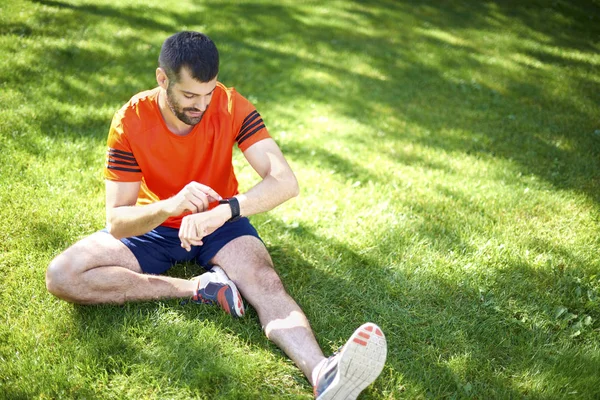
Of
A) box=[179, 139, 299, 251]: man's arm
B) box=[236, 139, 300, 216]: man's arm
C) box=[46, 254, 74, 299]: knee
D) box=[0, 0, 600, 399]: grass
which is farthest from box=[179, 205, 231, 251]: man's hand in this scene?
box=[46, 254, 74, 299]: knee

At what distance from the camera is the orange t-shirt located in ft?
10.2

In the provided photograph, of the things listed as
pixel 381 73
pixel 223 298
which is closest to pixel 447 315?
pixel 223 298

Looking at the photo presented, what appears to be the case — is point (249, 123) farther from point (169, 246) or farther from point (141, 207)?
point (169, 246)

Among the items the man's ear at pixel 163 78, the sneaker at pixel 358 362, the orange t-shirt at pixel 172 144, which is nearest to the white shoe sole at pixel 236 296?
the orange t-shirt at pixel 172 144

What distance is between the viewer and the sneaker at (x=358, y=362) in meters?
2.49

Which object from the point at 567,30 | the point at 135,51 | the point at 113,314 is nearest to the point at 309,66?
the point at 135,51

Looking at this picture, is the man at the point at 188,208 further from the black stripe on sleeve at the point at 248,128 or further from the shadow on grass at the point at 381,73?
the shadow on grass at the point at 381,73

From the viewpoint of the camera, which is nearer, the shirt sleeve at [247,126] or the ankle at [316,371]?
the ankle at [316,371]

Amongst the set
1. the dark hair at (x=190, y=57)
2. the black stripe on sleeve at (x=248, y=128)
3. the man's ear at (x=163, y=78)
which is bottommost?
the black stripe on sleeve at (x=248, y=128)

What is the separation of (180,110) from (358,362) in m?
1.89

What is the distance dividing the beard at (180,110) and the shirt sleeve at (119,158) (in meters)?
0.35

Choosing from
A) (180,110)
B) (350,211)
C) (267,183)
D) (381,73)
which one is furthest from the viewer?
(381,73)

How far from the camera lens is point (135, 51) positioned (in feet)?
25.4

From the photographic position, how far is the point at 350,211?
15.2 feet
